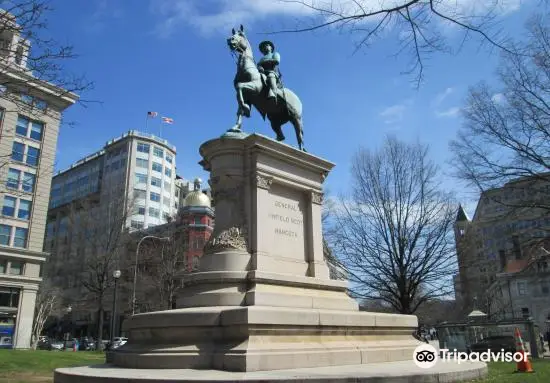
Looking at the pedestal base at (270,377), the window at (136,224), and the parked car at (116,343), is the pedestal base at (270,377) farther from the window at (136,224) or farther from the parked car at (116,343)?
the window at (136,224)

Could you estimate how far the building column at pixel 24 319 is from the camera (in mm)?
46906

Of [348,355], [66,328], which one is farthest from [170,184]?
[348,355]

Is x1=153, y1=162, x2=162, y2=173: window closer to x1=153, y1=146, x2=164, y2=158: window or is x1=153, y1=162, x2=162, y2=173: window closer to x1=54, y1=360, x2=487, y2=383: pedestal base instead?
x1=153, y1=146, x2=164, y2=158: window

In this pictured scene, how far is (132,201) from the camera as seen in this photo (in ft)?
140

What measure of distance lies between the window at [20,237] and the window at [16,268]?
89.5 inches

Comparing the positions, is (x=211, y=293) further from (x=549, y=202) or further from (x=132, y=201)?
(x=132, y=201)

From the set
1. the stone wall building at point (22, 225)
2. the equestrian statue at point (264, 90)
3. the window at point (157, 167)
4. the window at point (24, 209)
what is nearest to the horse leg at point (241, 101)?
the equestrian statue at point (264, 90)

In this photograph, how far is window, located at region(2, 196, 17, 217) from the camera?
50531 millimetres

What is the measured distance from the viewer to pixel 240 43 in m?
14.4

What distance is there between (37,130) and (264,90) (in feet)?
156

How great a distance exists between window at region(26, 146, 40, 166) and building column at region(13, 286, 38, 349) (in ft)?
46.7

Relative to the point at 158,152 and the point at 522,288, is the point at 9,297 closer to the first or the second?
the point at 158,152

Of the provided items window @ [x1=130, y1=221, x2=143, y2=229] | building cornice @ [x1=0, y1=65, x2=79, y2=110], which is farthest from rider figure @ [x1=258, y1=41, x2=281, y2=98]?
window @ [x1=130, y1=221, x2=143, y2=229]

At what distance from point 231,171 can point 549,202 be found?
15.8m
